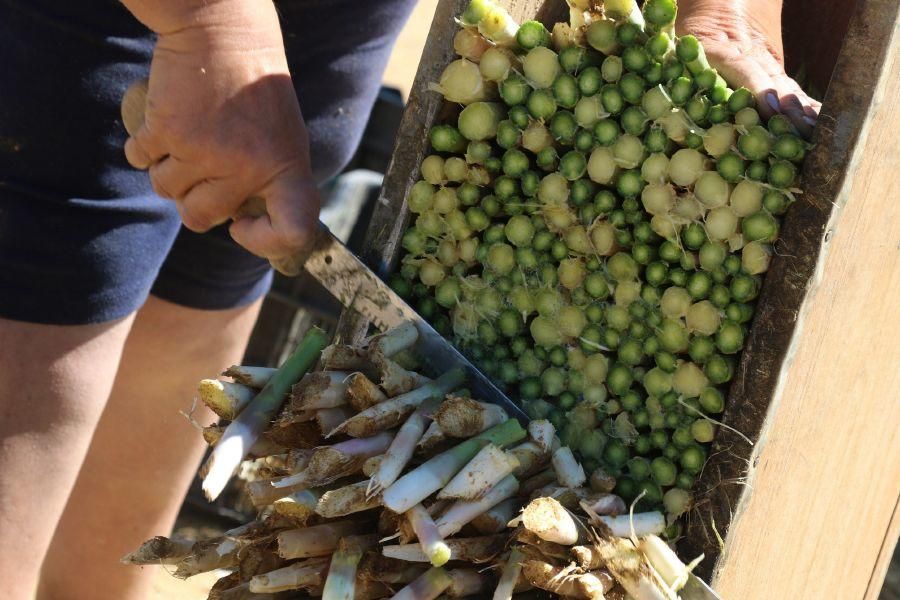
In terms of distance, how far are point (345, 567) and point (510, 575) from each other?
19 centimetres

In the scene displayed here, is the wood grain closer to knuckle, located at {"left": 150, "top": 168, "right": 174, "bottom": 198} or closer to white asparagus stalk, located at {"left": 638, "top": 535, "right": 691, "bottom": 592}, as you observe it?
white asparagus stalk, located at {"left": 638, "top": 535, "right": 691, "bottom": 592}

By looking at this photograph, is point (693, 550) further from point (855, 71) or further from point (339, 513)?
point (855, 71)

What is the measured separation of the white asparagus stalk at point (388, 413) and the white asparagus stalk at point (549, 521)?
23 centimetres

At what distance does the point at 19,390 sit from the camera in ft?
5.20

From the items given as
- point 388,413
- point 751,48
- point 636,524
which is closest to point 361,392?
point 388,413

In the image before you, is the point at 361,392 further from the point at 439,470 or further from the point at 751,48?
the point at 751,48

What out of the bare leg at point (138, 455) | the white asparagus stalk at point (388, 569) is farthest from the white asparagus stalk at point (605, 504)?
the bare leg at point (138, 455)

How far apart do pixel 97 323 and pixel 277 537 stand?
2.00 ft

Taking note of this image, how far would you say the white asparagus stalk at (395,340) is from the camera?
135 centimetres

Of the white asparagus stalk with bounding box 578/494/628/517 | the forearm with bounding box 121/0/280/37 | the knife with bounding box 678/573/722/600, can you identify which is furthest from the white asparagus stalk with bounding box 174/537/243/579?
the forearm with bounding box 121/0/280/37

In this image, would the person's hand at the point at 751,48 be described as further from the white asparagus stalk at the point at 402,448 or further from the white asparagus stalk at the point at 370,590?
the white asparagus stalk at the point at 370,590

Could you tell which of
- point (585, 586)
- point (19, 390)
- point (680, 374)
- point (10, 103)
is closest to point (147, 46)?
point (10, 103)

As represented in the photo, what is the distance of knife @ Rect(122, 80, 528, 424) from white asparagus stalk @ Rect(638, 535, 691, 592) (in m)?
0.28

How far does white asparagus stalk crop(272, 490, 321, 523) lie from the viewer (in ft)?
3.90
